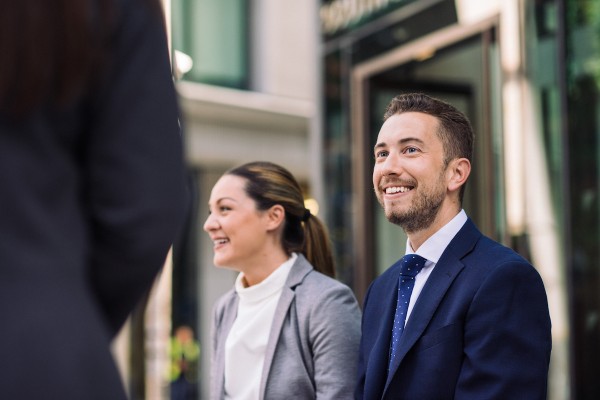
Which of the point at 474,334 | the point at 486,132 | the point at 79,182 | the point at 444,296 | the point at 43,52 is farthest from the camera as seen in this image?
the point at 486,132

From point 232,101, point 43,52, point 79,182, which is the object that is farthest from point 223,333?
point 232,101

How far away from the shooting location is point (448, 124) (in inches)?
122

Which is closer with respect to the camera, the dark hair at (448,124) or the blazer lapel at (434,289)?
the blazer lapel at (434,289)

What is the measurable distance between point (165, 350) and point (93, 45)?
12.8 metres

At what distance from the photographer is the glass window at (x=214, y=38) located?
14.5m

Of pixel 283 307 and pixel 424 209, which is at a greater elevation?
pixel 424 209

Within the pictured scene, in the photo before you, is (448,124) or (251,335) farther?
(251,335)

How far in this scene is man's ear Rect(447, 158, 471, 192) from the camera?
307 cm

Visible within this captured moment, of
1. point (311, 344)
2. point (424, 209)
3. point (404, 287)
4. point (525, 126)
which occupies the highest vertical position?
point (525, 126)

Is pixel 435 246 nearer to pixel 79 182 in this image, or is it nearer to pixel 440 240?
pixel 440 240

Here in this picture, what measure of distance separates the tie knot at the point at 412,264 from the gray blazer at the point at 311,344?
57 cm

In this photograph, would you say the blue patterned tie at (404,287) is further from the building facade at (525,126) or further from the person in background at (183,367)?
the person in background at (183,367)

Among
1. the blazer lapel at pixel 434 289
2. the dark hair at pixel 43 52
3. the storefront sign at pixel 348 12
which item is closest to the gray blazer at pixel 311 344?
the blazer lapel at pixel 434 289

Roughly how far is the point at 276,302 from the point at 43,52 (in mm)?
2516
